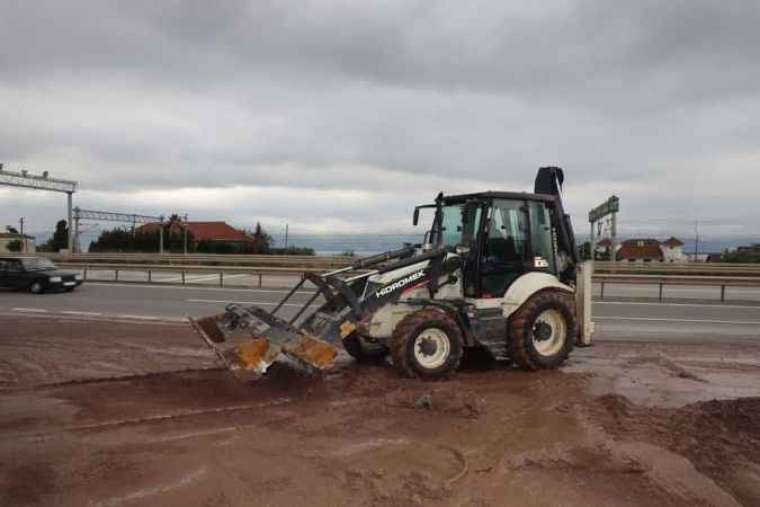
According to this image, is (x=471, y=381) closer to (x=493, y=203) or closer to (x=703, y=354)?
(x=493, y=203)

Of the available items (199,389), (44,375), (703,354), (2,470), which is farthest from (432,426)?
(703,354)

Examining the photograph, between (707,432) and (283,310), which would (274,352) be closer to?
(707,432)

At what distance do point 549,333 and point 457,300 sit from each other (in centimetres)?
149

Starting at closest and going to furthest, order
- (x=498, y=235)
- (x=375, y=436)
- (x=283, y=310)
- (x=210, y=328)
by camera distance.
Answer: (x=375, y=436) → (x=210, y=328) → (x=498, y=235) → (x=283, y=310)

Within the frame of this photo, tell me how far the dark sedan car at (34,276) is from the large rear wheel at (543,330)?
64.5 feet

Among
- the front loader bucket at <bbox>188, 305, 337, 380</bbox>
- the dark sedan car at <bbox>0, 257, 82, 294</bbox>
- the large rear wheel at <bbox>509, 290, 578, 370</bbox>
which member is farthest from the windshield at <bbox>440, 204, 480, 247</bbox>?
the dark sedan car at <bbox>0, 257, 82, 294</bbox>

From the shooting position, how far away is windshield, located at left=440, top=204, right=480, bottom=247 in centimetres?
939

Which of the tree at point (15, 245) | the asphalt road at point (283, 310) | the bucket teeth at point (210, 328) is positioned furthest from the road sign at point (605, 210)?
the tree at point (15, 245)

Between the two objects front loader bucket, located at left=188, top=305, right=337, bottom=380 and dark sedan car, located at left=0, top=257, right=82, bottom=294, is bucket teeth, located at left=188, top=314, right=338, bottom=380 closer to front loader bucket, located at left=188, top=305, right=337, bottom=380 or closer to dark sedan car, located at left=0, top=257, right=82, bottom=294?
front loader bucket, located at left=188, top=305, right=337, bottom=380

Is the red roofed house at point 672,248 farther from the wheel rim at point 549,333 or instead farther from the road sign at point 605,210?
the wheel rim at point 549,333

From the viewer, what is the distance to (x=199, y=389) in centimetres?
809

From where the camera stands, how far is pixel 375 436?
6.31 meters

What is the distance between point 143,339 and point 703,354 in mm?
9268

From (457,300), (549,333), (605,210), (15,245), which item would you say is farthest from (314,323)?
(15,245)
